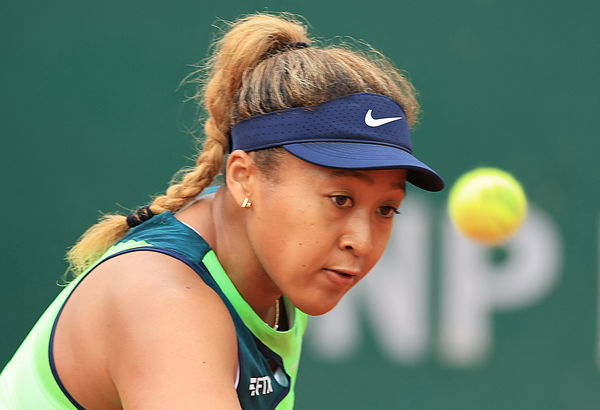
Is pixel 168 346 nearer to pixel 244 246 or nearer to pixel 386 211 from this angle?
pixel 244 246

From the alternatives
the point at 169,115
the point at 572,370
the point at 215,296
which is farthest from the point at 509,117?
the point at 215,296

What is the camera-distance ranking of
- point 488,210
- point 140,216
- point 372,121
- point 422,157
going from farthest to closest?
point 422,157 → point 488,210 → point 140,216 → point 372,121

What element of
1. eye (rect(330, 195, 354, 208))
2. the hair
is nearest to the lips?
eye (rect(330, 195, 354, 208))

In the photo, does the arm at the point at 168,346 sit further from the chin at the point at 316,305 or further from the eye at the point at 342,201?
the eye at the point at 342,201

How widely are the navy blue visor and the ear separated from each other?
0.02 m

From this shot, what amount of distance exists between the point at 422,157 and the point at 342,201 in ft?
8.19

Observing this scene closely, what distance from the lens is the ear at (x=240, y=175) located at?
2.05 m

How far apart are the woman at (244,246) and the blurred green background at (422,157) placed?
2176mm

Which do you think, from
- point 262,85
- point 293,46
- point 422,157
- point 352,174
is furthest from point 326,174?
point 422,157

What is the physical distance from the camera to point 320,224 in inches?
76.3

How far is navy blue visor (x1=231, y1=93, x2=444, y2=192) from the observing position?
1940 mm

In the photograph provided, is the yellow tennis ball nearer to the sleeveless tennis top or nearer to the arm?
the sleeveless tennis top

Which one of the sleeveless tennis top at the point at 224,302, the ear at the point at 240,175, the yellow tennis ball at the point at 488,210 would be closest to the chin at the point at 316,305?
the sleeveless tennis top at the point at 224,302

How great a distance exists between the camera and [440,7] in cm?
440
